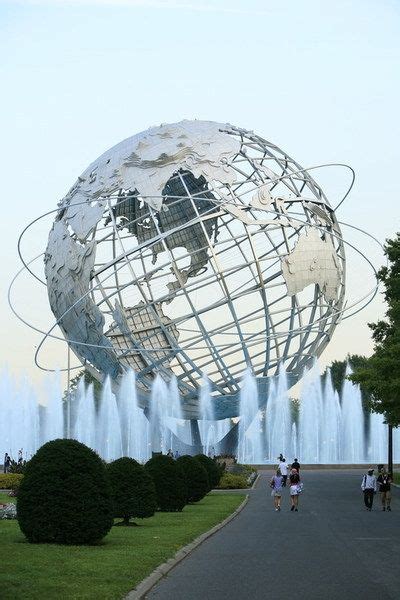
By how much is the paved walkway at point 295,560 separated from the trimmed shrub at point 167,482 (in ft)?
5.76

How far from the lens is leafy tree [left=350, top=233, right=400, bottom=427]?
41812mm

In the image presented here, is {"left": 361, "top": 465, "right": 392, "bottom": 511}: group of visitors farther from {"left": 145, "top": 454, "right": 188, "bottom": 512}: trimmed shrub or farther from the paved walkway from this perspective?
{"left": 145, "top": 454, "right": 188, "bottom": 512}: trimmed shrub

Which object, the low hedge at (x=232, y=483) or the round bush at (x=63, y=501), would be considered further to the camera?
the low hedge at (x=232, y=483)

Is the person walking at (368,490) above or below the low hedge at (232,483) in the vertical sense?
above

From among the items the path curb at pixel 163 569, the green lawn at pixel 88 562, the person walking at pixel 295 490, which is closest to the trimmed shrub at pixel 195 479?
the person walking at pixel 295 490

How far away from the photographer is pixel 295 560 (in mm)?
17500

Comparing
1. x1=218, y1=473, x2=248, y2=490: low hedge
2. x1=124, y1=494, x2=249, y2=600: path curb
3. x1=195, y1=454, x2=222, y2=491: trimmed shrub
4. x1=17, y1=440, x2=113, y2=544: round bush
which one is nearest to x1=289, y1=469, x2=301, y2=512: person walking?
x1=124, y1=494, x2=249, y2=600: path curb

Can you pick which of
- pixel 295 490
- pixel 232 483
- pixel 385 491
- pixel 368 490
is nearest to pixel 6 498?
pixel 295 490

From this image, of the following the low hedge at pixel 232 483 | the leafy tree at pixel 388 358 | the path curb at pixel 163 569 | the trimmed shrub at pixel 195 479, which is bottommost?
the low hedge at pixel 232 483

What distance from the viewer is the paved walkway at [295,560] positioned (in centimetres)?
1390

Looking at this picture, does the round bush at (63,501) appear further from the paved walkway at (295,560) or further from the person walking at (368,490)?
the person walking at (368,490)

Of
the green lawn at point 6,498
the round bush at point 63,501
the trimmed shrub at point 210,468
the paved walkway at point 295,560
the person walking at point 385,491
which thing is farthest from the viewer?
the trimmed shrub at point 210,468

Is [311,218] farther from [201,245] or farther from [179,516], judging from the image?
[179,516]

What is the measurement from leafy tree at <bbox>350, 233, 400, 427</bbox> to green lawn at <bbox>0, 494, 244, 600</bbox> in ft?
58.8
